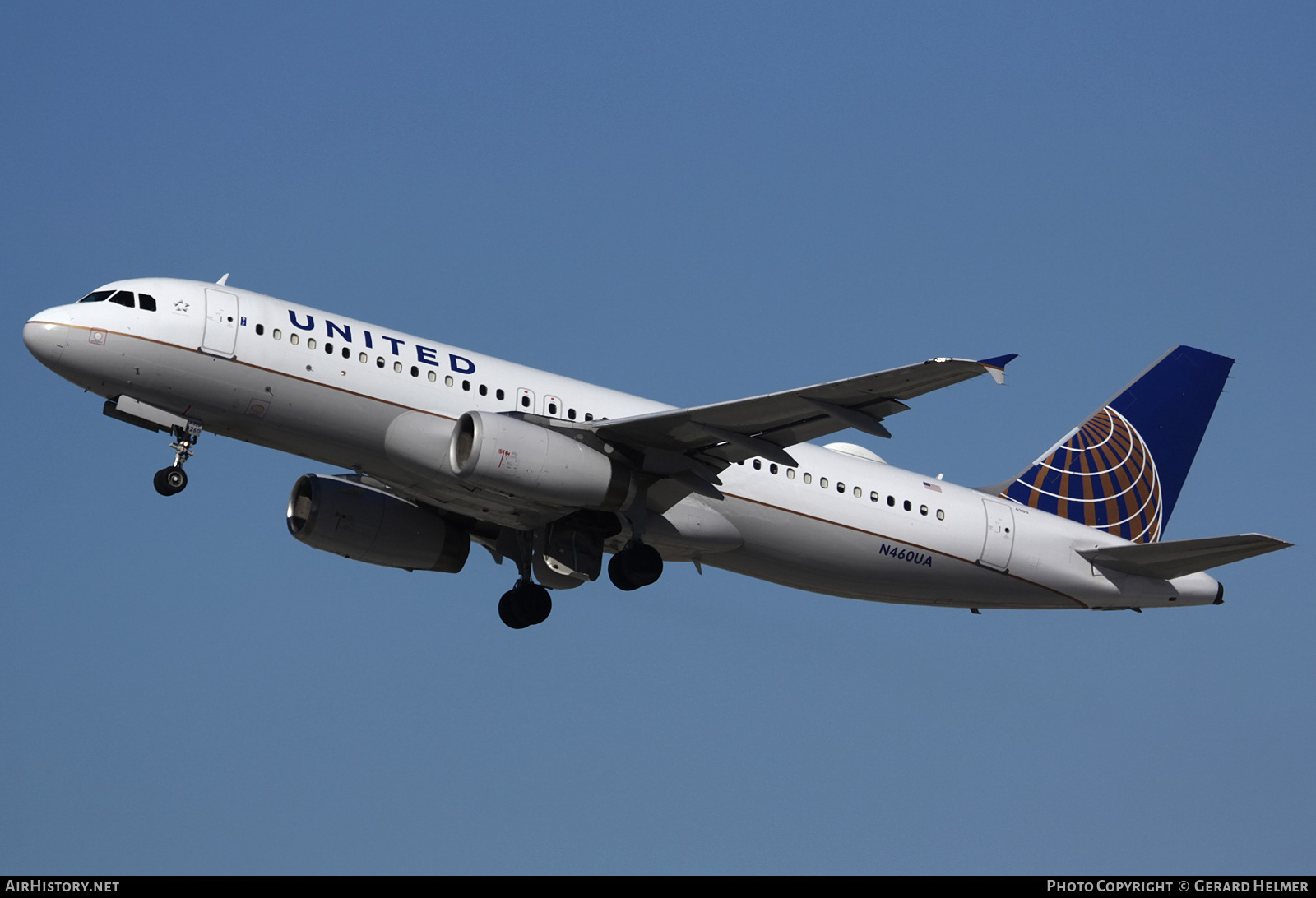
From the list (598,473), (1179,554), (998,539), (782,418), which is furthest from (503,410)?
(1179,554)

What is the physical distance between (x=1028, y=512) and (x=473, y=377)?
42.5ft

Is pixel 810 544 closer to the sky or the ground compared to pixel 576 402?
closer to the ground

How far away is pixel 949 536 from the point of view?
113 ft

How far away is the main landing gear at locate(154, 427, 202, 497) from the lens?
1182 inches

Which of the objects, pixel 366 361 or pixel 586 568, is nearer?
pixel 366 361

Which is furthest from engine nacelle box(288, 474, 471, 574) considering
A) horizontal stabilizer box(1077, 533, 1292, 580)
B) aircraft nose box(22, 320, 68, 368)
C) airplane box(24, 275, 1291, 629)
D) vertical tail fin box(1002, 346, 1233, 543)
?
horizontal stabilizer box(1077, 533, 1292, 580)

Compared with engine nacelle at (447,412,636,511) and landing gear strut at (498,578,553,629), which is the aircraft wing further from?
landing gear strut at (498,578,553,629)

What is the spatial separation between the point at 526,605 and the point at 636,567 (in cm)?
456

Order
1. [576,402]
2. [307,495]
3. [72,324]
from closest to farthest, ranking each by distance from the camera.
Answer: [72,324], [576,402], [307,495]

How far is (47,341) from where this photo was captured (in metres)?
29.3

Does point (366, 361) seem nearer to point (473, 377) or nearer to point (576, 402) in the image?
point (473, 377)

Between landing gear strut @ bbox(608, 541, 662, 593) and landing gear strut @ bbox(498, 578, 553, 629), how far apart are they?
3989 mm

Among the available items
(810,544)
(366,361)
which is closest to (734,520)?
(810,544)

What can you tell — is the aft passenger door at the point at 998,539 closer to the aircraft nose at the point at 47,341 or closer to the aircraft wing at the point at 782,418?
the aircraft wing at the point at 782,418
